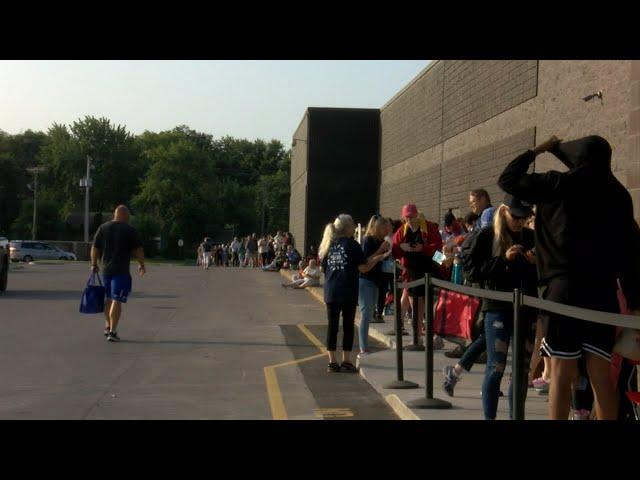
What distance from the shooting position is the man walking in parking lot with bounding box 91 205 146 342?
47.4 ft

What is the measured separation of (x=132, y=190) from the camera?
11662cm

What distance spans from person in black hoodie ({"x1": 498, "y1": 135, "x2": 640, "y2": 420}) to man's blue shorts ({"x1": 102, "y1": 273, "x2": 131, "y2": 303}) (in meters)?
9.31

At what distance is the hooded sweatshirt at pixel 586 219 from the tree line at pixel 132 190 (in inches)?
3491

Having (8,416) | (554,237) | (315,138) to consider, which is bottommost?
(8,416)

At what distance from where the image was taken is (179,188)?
348 feet

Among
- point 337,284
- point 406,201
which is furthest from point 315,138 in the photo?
point 337,284

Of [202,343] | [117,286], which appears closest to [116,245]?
[117,286]

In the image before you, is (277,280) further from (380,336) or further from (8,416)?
(8,416)

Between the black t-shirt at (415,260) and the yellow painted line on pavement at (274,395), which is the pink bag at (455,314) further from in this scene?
the black t-shirt at (415,260)

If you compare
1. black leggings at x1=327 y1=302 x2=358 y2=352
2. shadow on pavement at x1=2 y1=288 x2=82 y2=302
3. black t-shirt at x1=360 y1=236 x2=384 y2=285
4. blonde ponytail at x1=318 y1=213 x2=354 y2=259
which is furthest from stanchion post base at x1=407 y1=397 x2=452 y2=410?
shadow on pavement at x1=2 y1=288 x2=82 y2=302

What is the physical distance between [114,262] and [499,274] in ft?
26.8

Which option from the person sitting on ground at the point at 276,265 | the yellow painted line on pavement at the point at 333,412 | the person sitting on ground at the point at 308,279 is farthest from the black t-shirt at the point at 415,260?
the person sitting on ground at the point at 276,265
